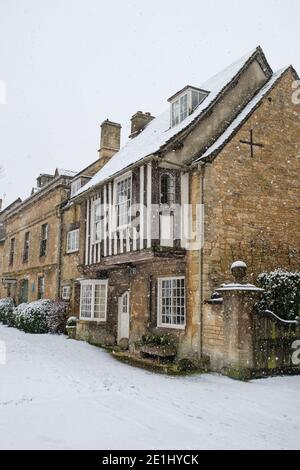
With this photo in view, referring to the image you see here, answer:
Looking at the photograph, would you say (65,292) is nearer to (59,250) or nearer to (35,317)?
(59,250)

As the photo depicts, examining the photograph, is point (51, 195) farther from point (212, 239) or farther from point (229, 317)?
point (229, 317)

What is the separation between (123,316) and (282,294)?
665 cm

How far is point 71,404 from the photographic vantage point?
22.9 ft

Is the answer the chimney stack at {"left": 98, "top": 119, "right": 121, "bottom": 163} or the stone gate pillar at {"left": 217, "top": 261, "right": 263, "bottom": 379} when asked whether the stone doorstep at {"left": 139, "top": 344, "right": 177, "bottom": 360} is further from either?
the chimney stack at {"left": 98, "top": 119, "right": 121, "bottom": 163}

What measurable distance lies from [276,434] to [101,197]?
10808mm

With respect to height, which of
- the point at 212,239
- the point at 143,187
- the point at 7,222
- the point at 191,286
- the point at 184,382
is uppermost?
the point at 7,222

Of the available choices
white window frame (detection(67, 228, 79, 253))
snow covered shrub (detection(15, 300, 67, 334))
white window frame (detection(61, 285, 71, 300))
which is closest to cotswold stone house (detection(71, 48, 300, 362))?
snow covered shrub (detection(15, 300, 67, 334))

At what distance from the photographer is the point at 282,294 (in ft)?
36.1

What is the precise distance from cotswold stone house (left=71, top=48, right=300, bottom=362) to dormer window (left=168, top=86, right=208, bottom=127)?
34mm

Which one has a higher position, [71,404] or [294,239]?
[294,239]

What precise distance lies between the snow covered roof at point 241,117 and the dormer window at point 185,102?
5.22ft

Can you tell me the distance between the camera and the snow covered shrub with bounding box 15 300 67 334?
1881 cm

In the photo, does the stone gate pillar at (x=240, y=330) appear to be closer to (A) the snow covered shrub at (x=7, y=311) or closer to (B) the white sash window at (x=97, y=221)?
(B) the white sash window at (x=97, y=221)

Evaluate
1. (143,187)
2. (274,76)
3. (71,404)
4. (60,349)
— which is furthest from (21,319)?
(274,76)
